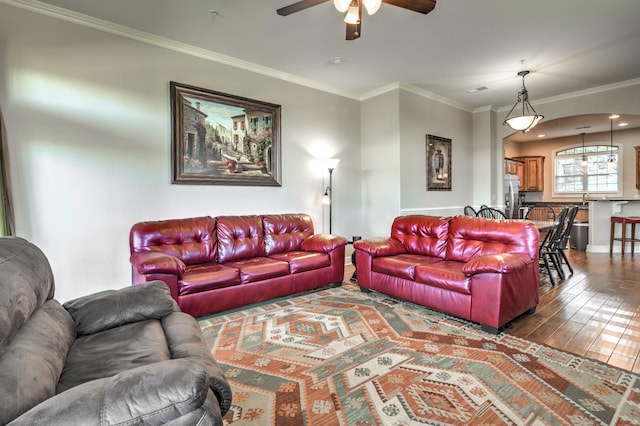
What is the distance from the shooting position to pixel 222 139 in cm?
410

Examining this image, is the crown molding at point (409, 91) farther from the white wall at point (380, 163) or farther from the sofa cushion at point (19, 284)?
the sofa cushion at point (19, 284)

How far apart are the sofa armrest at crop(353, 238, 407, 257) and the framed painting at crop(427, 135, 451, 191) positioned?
2.24m

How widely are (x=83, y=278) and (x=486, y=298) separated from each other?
3786 mm

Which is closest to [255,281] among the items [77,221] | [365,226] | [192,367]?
[77,221]

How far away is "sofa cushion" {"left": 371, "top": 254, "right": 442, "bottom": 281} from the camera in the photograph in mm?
3271

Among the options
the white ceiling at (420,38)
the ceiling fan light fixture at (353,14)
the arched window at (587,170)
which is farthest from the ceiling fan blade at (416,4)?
the arched window at (587,170)

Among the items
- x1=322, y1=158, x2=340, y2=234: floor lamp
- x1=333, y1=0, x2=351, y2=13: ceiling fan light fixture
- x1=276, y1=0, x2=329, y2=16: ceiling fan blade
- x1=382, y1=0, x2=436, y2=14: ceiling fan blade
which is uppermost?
x1=276, y1=0, x2=329, y2=16: ceiling fan blade

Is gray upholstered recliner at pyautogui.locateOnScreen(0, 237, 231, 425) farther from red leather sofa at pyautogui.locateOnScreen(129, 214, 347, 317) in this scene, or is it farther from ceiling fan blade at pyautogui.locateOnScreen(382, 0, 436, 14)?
ceiling fan blade at pyautogui.locateOnScreen(382, 0, 436, 14)

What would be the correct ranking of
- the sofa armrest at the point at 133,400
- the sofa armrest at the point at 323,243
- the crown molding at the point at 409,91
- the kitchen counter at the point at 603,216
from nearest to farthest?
the sofa armrest at the point at 133,400 < the sofa armrest at the point at 323,243 < the crown molding at the point at 409,91 < the kitchen counter at the point at 603,216

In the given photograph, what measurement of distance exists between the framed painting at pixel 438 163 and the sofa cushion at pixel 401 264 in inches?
98.1

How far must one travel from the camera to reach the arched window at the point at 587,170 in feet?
28.4

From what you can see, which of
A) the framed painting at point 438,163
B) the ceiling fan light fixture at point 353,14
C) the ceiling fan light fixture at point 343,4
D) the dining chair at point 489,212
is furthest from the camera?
the framed painting at point 438,163

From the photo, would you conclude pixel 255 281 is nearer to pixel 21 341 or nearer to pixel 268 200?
pixel 268 200

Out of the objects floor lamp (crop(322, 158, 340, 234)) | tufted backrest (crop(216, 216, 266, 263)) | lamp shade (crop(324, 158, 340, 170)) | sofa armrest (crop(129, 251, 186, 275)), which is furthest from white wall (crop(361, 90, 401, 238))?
sofa armrest (crop(129, 251, 186, 275))
